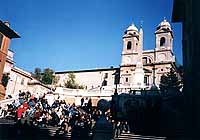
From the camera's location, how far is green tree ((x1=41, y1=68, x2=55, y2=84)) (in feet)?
223

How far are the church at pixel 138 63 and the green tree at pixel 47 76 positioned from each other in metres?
8.53

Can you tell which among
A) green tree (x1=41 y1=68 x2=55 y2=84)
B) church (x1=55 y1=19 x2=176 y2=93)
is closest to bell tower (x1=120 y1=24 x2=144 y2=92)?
church (x1=55 y1=19 x2=176 y2=93)

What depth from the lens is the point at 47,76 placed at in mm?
68438

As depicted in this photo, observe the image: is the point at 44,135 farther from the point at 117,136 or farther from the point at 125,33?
the point at 125,33

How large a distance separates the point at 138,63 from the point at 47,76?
23.3m

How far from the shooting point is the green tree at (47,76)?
68.0 m

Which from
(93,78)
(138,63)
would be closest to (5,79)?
(138,63)

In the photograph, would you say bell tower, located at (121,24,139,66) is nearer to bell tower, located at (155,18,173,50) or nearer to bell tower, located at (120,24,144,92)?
bell tower, located at (120,24,144,92)

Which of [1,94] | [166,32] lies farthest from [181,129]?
[166,32]

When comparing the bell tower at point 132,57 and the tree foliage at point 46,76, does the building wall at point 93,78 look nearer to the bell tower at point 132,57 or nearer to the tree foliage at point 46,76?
the bell tower at point 132,57

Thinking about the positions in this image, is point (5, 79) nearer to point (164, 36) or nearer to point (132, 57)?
point (132, 57)

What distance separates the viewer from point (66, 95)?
4603cm

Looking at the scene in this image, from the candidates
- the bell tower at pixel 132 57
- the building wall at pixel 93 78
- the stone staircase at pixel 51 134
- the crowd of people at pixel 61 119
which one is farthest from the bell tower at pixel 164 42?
the stone staircase at pixel 51 134

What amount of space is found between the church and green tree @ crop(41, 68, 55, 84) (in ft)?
28.0
